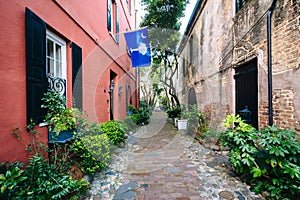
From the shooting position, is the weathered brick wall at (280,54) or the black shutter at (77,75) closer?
the weathered brick wall at (280,54)

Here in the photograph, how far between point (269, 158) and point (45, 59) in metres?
3.88

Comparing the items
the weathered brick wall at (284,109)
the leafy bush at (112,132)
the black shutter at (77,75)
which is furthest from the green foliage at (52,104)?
the weathered brick wall at (284,109)

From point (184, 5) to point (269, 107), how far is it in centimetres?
897

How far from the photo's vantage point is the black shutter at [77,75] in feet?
11.5

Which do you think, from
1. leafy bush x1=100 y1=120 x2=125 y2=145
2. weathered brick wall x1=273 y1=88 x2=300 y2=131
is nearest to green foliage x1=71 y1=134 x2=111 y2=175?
leafy bush x1=100 y1=120 x2=125 y2=145

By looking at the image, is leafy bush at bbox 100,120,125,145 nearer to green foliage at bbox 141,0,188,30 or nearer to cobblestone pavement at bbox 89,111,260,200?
cobblestone pavement at bbox 89,111,260,200

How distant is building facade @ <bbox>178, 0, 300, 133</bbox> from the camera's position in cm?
289

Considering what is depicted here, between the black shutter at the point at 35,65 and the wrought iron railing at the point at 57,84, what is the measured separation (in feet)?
0.83

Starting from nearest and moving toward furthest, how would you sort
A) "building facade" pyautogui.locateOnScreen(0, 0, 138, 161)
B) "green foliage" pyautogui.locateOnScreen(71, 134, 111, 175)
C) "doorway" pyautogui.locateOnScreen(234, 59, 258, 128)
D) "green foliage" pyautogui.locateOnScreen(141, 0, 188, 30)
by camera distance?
Result: 1. "building facade" pyautogui.locateOnScreen(0, 0, 138, 161)
2. "green foliage" pyautogui.locateOnScreen(71, 134, 111, 175)
3. "doorway" pyautogui.locateOnScreen(234, 59, 258, 128)
4. "green foliage" pyautogui.locateOnScreen(141, 0, 188, 30)

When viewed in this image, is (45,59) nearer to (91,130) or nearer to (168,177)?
(91,130)

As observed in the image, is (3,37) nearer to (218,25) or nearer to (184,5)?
(218,25)

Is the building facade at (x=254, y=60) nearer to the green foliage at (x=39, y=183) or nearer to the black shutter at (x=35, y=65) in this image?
the green foliage at (x=39, y=183)

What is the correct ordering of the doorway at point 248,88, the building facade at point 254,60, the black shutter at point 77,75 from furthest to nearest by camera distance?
the doorway at point 248,88, the black shutter at point 77,75, the building facade at point 254,60

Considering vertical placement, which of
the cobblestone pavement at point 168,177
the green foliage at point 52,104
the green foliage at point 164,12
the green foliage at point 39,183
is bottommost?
the cobblestone pavement at point 168,177
